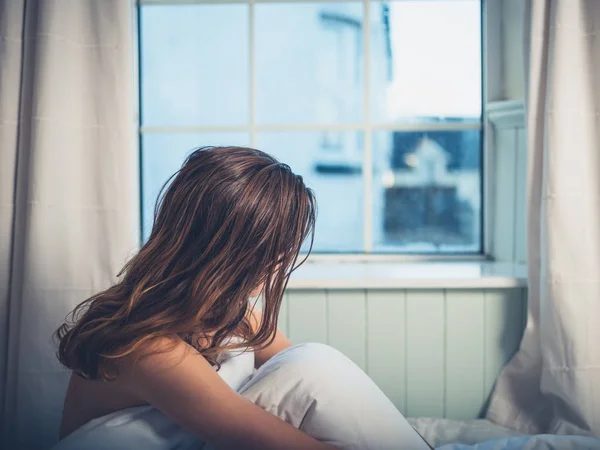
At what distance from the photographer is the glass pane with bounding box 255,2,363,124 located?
6.51 ft

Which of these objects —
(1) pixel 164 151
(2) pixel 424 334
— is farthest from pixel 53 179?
(2) pixel 424 334

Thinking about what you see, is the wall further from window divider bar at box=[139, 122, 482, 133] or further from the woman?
the woman

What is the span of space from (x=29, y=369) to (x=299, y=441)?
871mm

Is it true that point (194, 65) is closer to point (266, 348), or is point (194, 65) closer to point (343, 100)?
point (343, 100)

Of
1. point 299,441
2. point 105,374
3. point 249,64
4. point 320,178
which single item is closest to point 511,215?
point 320,178

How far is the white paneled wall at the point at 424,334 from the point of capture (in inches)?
67.7

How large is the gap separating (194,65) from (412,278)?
979 millimetres

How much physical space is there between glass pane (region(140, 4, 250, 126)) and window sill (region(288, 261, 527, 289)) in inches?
24.0

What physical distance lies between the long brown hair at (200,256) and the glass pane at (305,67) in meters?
0.96

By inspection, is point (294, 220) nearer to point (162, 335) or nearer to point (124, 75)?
point (162, 335)

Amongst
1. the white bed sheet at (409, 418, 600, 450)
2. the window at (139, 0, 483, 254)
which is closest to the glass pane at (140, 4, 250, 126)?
the window at (139, 0, 483, 254)

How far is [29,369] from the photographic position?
5.11 feet

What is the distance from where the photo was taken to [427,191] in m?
2.01

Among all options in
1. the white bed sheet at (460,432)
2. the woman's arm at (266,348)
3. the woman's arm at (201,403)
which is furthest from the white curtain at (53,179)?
the white bed sheet at (460,432)
